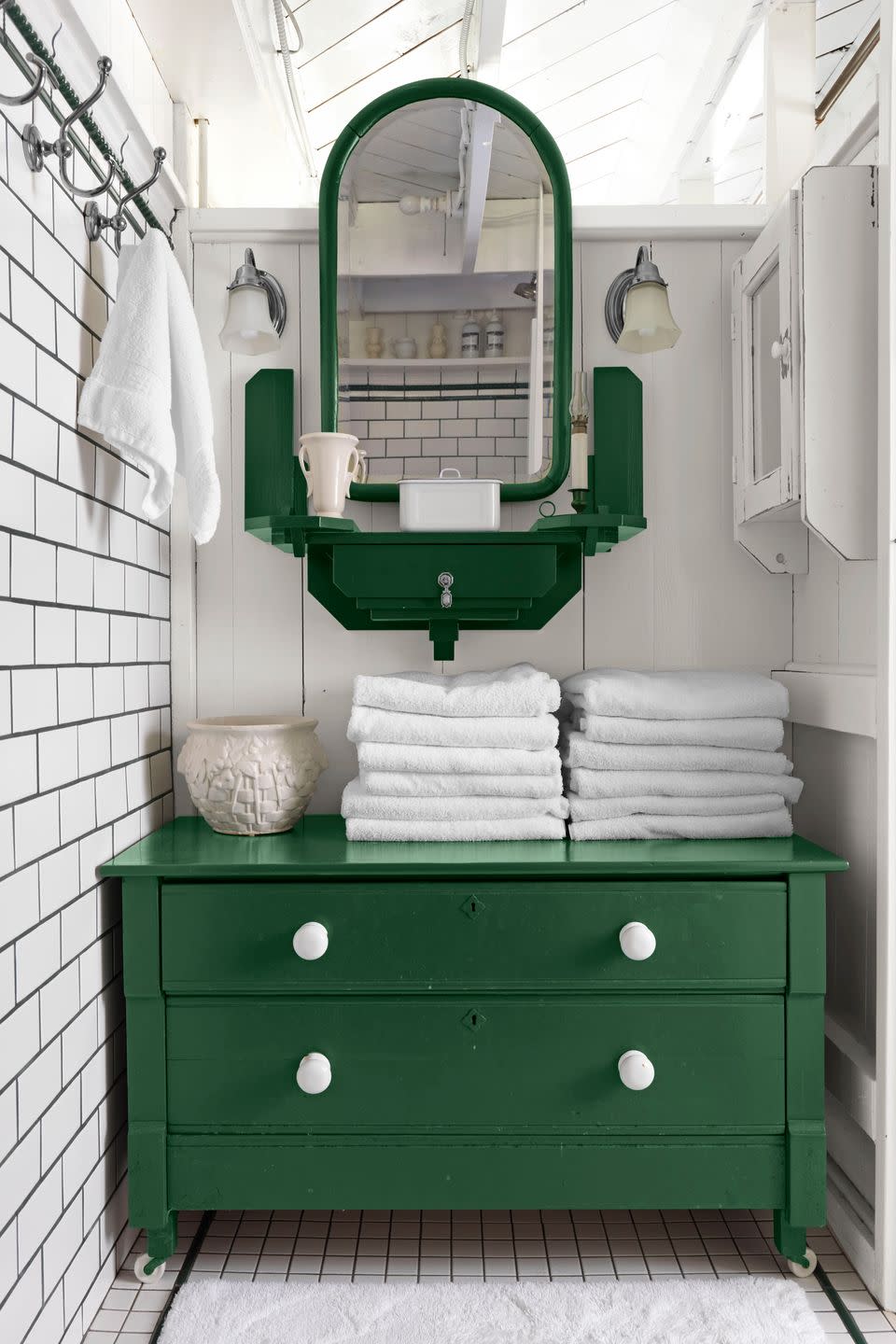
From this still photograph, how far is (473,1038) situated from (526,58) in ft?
6.42

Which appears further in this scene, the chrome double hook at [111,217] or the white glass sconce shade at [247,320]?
the white glass sconce shade at [247,320]

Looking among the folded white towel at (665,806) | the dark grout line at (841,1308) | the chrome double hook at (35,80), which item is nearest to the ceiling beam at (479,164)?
the chrome double hook at (35,80)

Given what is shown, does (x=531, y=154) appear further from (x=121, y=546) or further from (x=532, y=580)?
(x=121, y=546)

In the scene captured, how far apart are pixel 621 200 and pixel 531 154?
1470 millimetres

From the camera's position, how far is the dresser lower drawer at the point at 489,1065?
1.46 meters

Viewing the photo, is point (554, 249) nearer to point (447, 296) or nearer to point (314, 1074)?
point (447, 296)

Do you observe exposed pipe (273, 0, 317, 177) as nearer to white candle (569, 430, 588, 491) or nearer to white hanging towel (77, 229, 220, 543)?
white hanging towel (77, 229, 220, 543)

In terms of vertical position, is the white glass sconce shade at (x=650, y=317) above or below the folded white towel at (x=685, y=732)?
above

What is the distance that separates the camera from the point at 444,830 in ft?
5.16

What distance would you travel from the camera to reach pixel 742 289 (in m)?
1.77

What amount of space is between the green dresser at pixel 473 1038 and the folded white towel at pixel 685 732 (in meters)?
0.22

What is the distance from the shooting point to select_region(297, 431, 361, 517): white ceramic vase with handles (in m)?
1.68

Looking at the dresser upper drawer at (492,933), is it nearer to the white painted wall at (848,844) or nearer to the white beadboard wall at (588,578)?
the white painted wall at (848,844)

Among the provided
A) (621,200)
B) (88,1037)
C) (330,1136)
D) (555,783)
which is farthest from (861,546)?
(621,200)
